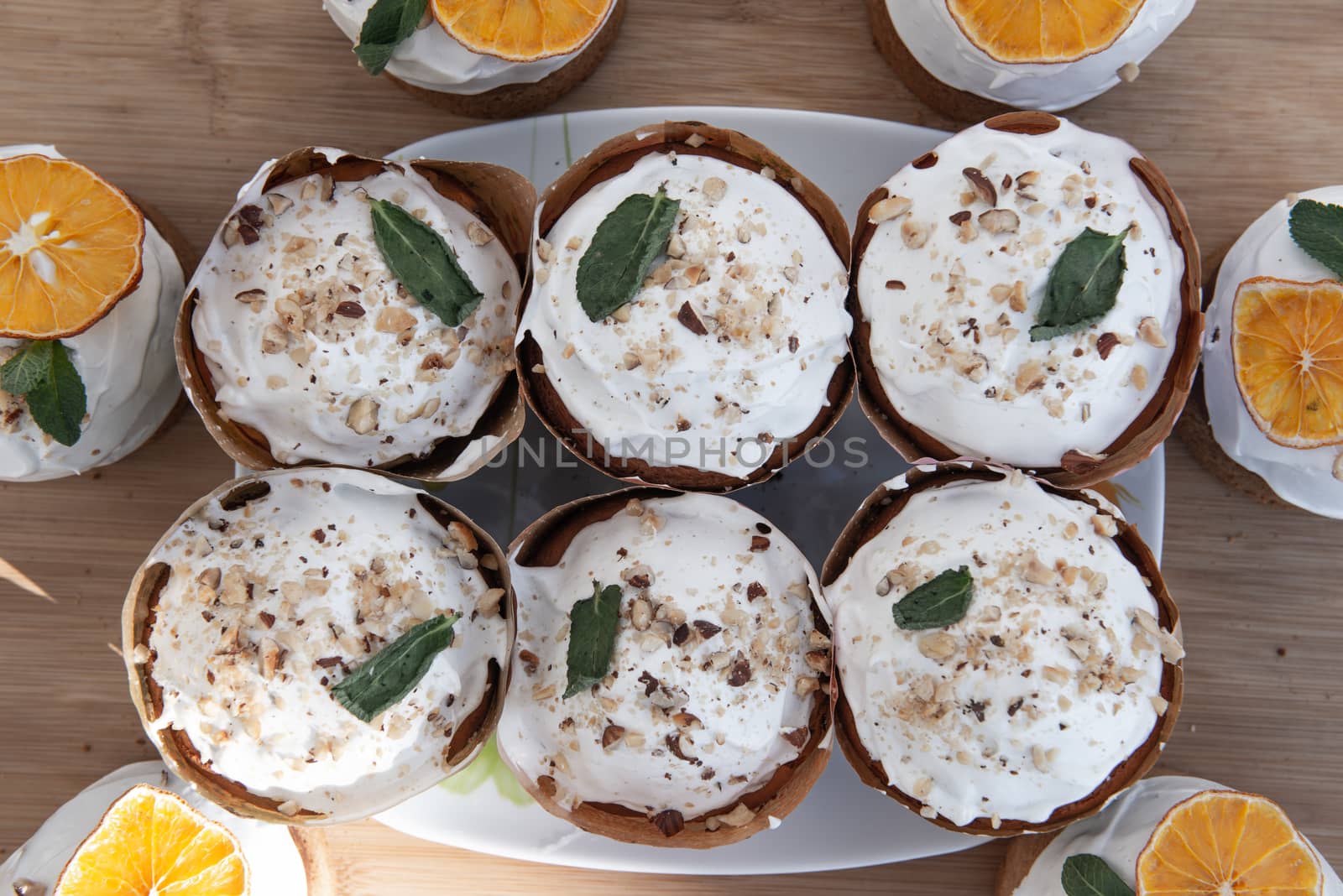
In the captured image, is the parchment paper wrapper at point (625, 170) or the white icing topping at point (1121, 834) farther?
the white icing topping at point (1121, 834)

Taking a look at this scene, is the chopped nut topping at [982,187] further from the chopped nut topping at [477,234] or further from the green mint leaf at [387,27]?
the green mint leaf at [387,27]

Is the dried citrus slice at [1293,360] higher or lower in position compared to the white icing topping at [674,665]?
higher

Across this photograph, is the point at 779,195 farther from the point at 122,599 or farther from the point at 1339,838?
the point at 1339,838

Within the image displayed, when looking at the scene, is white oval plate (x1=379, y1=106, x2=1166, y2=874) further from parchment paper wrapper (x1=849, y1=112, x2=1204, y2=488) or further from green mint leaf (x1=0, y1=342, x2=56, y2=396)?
green mint leaf (x1=0, y1=342, x2=56, y2=396)

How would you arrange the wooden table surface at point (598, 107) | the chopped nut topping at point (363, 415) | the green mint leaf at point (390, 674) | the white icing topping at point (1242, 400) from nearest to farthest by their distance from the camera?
the green mint leaf at point (390, 674) → the chopped nut topping at point (363, 415) → the white icing topping at point (1242, 400) → the wooden table surface at point (598, 107)

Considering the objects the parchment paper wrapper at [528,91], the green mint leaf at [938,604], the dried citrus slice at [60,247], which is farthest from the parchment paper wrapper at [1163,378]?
the dried citrus slice at [60,247]

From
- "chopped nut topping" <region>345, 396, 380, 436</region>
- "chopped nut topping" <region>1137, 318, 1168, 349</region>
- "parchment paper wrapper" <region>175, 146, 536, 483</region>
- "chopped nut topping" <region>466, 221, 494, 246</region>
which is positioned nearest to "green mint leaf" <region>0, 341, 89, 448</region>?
"parchment paper wrapper" <region>175, 146, 536, 483</region>

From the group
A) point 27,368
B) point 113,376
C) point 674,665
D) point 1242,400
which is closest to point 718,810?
point 674,665

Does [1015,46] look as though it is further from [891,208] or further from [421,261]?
[421,261]
